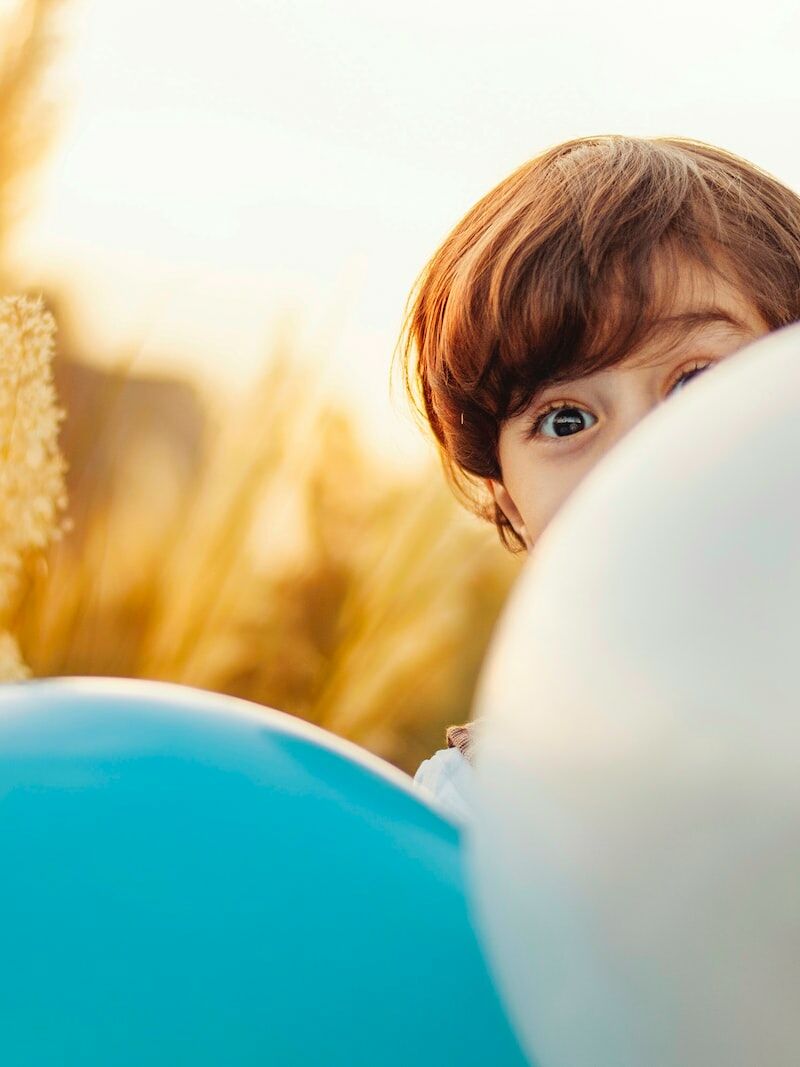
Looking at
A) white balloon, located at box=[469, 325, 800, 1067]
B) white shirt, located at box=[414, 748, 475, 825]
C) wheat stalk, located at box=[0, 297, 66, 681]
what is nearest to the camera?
white balloon, located at box=[469, 325, 800, 1067]

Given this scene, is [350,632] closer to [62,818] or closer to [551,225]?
[551,225]

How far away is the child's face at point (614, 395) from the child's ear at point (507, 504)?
13cm

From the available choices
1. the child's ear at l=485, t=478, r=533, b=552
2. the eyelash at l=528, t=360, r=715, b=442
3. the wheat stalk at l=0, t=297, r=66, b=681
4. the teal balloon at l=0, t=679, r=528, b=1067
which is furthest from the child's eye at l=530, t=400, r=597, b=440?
the wheat stalk at l=0, t=297, r=66, b=681

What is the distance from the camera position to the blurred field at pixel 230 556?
2379 mm

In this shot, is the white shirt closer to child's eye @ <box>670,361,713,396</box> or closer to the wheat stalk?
child's eye @ <box>670,361,713,396</box>

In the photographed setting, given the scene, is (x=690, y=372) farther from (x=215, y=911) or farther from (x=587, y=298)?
(x=215, y=911)

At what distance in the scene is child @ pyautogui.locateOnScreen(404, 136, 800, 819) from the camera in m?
0.98

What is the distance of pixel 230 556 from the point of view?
2.35m

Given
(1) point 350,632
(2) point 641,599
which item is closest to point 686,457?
(2) point 641,599

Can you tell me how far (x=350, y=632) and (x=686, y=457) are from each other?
212 centimetres

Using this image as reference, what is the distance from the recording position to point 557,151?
121cm

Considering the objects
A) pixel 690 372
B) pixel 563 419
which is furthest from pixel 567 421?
pixel 690 372

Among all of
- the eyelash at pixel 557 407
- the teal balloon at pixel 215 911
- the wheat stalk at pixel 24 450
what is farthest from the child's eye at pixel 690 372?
the wheat stalk at pixel 24 450

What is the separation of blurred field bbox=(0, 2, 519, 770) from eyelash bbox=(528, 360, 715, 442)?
134 centimetres
